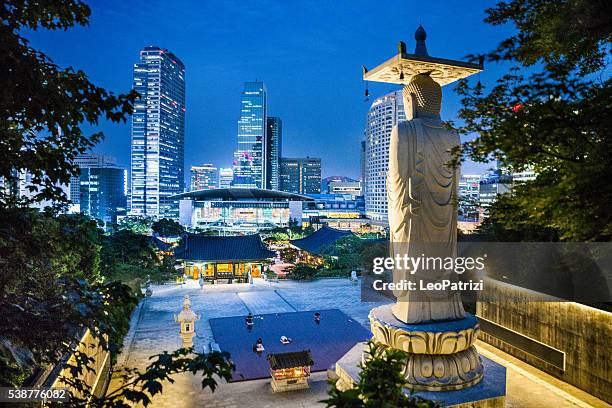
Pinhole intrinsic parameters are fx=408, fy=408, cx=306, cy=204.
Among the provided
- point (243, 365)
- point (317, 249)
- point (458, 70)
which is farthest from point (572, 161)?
point (317, 249)

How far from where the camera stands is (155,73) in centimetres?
9706

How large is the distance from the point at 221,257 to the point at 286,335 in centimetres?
1035

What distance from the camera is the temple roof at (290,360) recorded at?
850cm

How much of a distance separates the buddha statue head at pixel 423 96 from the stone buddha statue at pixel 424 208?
0.23 meters

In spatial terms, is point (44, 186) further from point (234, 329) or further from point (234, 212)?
point (234, 212)

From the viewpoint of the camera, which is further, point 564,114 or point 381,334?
point 381,334

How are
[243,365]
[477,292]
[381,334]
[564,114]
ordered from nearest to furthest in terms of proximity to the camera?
[564,114]
[381,334]
[243,365]
[477,292]

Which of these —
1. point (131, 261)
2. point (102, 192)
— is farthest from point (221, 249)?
point (102, 192)

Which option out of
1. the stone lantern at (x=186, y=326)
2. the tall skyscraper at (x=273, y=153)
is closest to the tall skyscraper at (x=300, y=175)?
the tall skyscraper at (x=273, y=153)

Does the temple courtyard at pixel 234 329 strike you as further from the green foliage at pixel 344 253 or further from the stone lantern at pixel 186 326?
the green foliage at pixel 344 253

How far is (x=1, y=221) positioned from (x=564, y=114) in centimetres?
399

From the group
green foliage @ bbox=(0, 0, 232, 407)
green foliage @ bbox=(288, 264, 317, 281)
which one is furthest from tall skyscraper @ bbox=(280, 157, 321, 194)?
green foliage @ bbox=(0, 0, 232, 407)

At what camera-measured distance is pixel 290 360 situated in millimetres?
8672

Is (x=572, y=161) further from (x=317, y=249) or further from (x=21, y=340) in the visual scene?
(x=317, y=249)
